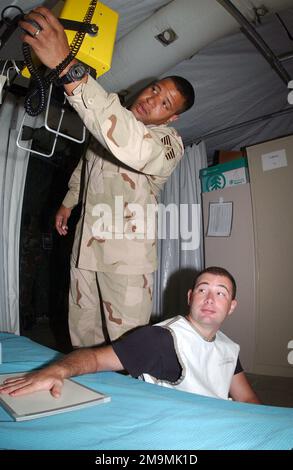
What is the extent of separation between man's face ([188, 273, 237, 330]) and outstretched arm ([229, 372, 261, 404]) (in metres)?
0.26

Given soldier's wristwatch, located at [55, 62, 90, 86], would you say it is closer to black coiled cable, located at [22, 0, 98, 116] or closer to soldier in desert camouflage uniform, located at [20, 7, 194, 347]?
black coiled cable, located at [22, 0, 98, 116]

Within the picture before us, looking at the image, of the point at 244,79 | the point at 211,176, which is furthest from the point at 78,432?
the point at 211,176

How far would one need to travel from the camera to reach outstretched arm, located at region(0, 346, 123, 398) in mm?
880

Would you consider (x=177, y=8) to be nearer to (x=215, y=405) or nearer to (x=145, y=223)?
(x=145, y=223)

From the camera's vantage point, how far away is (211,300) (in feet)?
4.38

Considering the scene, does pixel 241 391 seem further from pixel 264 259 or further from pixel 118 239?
pixel 264 259

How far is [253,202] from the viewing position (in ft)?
10.1

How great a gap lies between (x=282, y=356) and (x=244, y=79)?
2.33 m

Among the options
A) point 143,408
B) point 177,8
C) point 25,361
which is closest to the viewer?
point 143,408

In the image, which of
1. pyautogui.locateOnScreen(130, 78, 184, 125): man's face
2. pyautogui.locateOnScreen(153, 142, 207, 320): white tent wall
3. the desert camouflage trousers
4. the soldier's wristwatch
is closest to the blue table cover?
the desert camouflage trousers

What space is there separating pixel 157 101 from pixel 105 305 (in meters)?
1.10

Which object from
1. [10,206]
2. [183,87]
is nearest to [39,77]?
[183,87]

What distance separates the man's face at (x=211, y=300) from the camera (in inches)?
50.8

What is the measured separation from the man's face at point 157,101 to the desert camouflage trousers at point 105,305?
0.85 m
